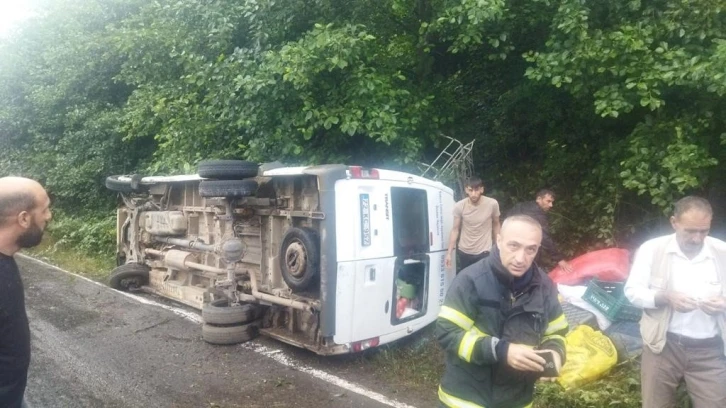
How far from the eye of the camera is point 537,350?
2.41m

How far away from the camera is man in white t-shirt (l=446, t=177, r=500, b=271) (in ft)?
21.9

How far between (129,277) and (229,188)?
3858 millimetres

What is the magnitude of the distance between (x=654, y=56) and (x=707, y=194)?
7.23 ft

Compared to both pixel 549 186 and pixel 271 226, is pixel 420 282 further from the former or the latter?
pixel 549 186

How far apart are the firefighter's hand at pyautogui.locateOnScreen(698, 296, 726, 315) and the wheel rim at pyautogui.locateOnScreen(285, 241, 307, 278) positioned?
325 cm

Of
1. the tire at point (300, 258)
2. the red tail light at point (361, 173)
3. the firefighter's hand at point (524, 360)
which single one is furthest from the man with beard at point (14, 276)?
the red tail light at point (361, 173)

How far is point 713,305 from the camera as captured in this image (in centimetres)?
317

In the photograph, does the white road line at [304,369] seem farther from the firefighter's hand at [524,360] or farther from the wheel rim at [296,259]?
the firefighter's hand at [524,360]

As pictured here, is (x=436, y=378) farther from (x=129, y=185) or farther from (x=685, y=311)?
(x=129, y=185)

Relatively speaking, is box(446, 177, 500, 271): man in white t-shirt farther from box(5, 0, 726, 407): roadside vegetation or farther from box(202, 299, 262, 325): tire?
box(202, 299, 262, 325): tire

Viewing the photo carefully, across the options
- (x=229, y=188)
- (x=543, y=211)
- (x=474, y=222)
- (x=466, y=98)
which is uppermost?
(x=466, y=98)

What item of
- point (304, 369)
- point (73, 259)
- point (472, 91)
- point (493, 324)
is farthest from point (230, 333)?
point (73, 259)

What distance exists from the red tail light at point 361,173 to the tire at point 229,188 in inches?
48.8

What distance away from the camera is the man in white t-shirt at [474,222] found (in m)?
6.68
